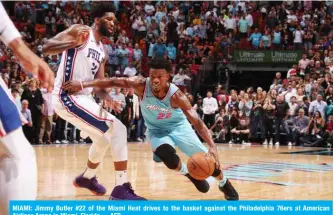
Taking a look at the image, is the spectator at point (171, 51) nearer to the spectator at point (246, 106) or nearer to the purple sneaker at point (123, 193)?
the spectator at point (246, 106)

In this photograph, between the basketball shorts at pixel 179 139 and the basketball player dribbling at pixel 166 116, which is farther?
the basketball shorts at pixel 179 139

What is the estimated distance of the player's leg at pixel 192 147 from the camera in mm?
5742

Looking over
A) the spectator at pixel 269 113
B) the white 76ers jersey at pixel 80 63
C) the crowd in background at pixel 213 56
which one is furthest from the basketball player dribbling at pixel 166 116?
the spectator at pixel 269 113

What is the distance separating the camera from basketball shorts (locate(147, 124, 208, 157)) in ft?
19.1

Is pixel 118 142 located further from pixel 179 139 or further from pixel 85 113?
pixel 179 139

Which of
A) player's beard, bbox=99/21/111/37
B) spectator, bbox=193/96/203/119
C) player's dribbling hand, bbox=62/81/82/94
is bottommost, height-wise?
spectator, bbox=193/96/203/119

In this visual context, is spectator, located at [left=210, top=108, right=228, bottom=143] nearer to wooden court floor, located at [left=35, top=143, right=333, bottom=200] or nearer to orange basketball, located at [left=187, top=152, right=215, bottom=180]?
wooden court floor, located at [left=35, top=143, right=333, bottom=200]

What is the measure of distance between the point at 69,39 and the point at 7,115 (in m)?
3.14

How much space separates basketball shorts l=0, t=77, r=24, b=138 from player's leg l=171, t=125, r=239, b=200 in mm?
3305

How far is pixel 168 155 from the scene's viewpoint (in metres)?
→ 5.62

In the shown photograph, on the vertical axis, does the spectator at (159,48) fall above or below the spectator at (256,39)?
below

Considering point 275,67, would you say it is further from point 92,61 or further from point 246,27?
point 92,61

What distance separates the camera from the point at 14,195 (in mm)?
2674

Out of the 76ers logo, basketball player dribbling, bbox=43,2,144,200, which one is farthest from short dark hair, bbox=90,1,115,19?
the 76ers logo
